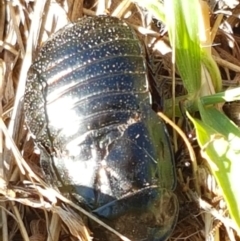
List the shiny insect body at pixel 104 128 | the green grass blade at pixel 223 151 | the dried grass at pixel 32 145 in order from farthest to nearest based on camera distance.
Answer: the dried grass at pixel 32 145
the shiny insect body at pixel 104 128
the green grass blade at pixel 223 151

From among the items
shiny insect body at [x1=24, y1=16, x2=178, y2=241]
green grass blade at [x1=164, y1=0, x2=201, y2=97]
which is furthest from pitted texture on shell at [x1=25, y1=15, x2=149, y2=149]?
green grass blade at [x1=164, y1=0, x2=201, y2=97]

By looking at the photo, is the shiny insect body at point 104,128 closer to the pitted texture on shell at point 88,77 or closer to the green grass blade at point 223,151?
the pitted texture on shell at point 88,77

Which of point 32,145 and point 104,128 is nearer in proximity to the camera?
point 104,128

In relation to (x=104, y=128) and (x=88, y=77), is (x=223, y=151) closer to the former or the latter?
(x=104, y=128)

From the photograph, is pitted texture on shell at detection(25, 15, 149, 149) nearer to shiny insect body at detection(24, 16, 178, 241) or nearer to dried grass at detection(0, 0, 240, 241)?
shiny insect body at detection(24, 16, 178, 241)

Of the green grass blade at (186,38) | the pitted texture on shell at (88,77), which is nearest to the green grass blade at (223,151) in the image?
the green grass blade at (186,38)

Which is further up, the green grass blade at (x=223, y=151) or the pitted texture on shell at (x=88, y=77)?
the pitted texture on shell at (x=88, y=77)

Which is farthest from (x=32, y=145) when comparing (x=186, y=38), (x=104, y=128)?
(x=186, y=38)
